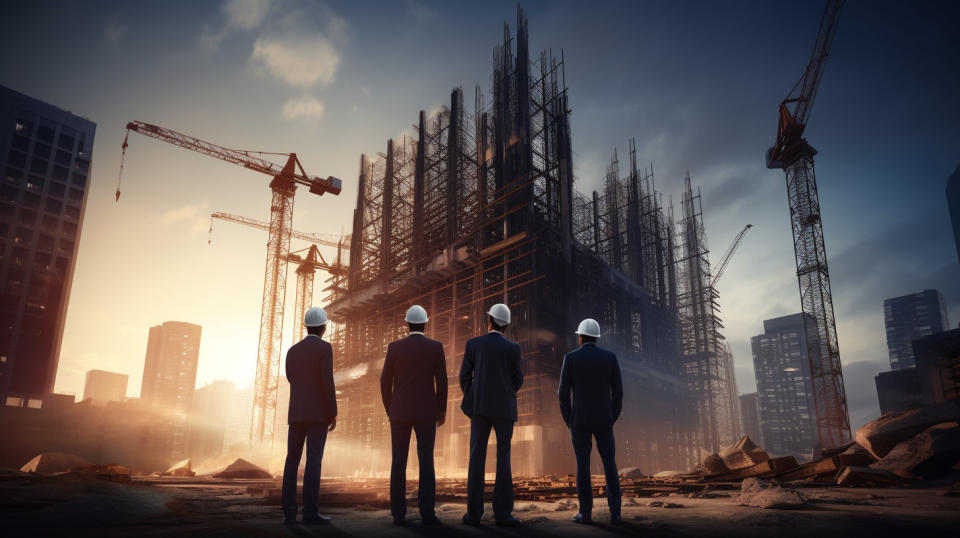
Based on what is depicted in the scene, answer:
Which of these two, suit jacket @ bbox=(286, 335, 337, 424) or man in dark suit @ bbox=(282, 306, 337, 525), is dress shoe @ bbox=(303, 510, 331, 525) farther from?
suit jacket @ bbox=(286, 335, 337, 424)

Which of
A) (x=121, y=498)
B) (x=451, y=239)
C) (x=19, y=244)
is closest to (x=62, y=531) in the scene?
(x=121, y=498)

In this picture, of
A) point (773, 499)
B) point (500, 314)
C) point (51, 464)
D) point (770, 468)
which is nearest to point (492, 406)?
point (500, 314)

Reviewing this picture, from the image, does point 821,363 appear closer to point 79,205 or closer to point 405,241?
point 405,241

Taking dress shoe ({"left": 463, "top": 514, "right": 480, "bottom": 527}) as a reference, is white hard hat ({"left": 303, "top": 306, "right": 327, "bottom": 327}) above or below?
above

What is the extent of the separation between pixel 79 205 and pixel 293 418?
3050 inches

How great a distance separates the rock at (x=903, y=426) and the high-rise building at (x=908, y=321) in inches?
7619

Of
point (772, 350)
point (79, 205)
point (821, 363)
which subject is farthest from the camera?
point (772, 350)

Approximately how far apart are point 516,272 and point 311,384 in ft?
90.1

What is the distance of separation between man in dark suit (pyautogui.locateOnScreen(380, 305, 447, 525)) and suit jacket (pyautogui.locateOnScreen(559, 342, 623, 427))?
1.07 metres

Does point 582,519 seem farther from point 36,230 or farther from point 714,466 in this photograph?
point 36,230

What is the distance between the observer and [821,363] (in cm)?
3925

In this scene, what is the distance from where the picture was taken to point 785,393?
447 ft

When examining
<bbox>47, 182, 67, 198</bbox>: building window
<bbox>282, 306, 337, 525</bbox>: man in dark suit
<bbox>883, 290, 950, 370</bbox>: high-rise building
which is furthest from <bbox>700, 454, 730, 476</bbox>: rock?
<bbox>883, 290, 950, 370</bbox>: high-rise building

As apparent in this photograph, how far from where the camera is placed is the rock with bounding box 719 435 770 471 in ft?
31.7
